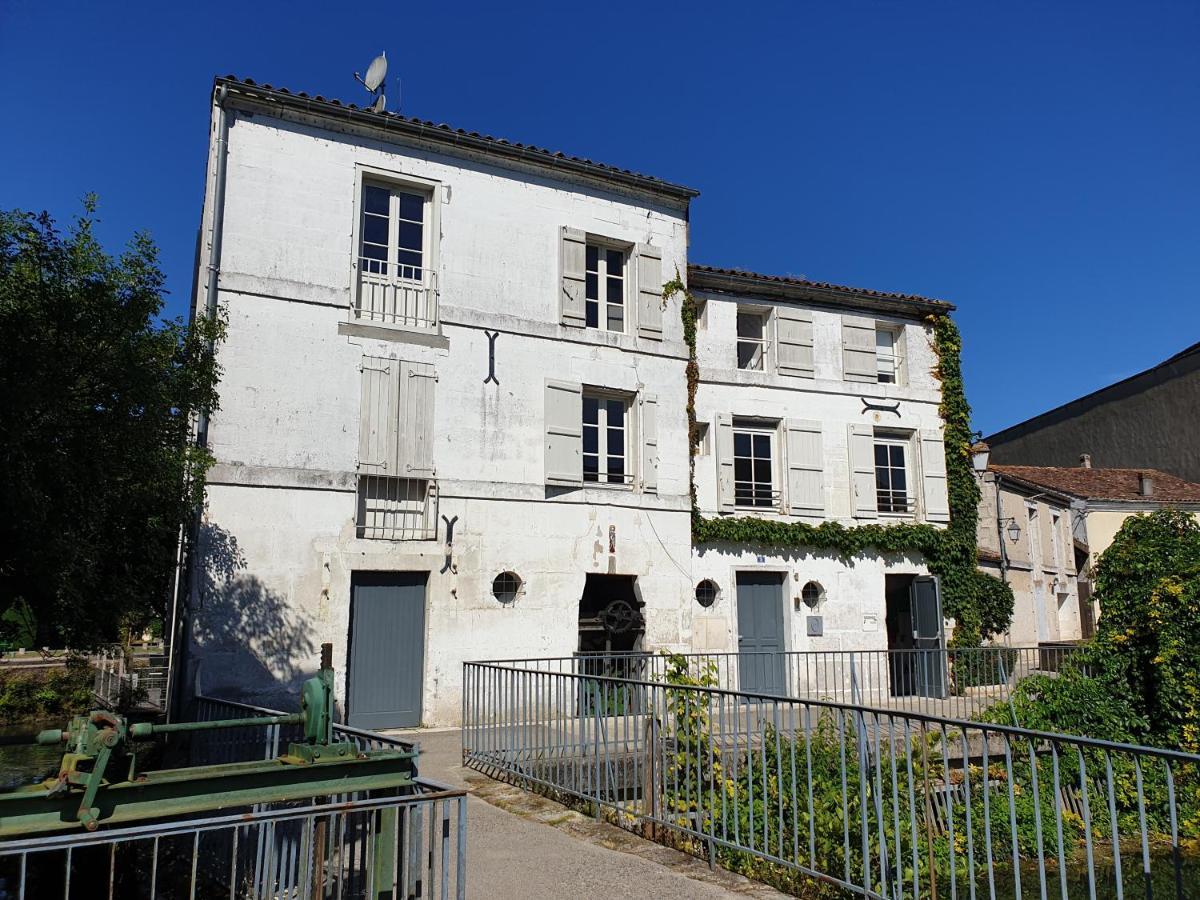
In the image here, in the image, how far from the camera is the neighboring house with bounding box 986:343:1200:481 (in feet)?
88.2

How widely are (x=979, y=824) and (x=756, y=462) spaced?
804 cm

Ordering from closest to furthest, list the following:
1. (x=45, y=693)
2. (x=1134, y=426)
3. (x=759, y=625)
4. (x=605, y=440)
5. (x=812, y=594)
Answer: (x=605, y=440) < (x=759, y=625) < (x=812, y=594) < (x=45, y=693) < (x=1134, y=426)

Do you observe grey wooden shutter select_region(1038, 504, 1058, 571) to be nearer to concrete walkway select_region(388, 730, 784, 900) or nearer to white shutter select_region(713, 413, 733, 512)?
white shutter select_region(713, 413, 733, 512)

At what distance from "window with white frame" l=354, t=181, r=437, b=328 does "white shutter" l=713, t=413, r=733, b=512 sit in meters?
5.84

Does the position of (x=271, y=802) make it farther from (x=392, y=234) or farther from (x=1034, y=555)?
(x=1034, y=555)

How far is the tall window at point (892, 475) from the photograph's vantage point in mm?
18250

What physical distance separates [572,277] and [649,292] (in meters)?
1.59

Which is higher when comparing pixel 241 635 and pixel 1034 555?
pixel 1034 555

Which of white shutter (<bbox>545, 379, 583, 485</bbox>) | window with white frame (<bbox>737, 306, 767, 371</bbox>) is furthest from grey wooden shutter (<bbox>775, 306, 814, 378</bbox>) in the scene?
white shutter (<bbox>545, 379, 583, 485</bbox>)

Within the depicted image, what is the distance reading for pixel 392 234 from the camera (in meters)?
14.1

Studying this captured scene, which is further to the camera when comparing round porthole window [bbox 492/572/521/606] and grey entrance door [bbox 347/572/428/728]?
round porthole window [bbox 492/572/521/606]

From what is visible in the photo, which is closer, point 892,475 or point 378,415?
point 378,415

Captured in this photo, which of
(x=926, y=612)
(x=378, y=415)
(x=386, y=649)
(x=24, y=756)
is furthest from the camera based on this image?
(x=24, y=756)

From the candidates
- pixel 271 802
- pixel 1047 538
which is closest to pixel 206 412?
pixel 271 802
